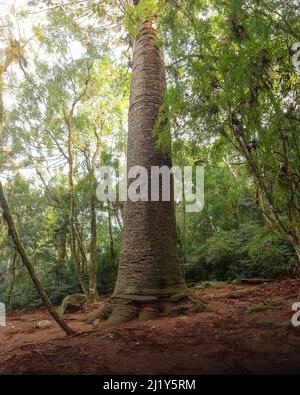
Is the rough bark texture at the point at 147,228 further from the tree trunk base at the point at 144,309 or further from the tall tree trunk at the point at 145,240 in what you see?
the tree trunk base at the point at 144,309

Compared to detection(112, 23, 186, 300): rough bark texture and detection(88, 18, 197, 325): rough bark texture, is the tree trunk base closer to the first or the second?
detection(88, 18, 197, 325): rough bark texture

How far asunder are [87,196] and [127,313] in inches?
276

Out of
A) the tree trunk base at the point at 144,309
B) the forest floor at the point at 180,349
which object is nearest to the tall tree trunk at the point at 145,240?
the tree trunk base at the point at 144,309

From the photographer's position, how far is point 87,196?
11094mm

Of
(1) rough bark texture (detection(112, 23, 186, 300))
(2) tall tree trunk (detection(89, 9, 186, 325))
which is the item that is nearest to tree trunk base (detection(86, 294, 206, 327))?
(2) tall tree trunk (detection(89, 9, 186, 325))

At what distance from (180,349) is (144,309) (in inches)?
58.7

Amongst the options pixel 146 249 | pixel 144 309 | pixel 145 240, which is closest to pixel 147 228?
pixel 145 240

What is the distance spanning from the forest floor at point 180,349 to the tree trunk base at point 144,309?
18 centimetres

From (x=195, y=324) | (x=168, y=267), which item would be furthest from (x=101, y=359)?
(x=168, y=267)

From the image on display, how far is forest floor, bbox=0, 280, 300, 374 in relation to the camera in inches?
103

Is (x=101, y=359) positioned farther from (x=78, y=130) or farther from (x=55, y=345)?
(x=78, y=130)

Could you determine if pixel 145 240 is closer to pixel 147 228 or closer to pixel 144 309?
pixel 147 228

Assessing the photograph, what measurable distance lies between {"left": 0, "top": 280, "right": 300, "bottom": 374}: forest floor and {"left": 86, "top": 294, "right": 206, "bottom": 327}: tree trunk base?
18 centimetres
